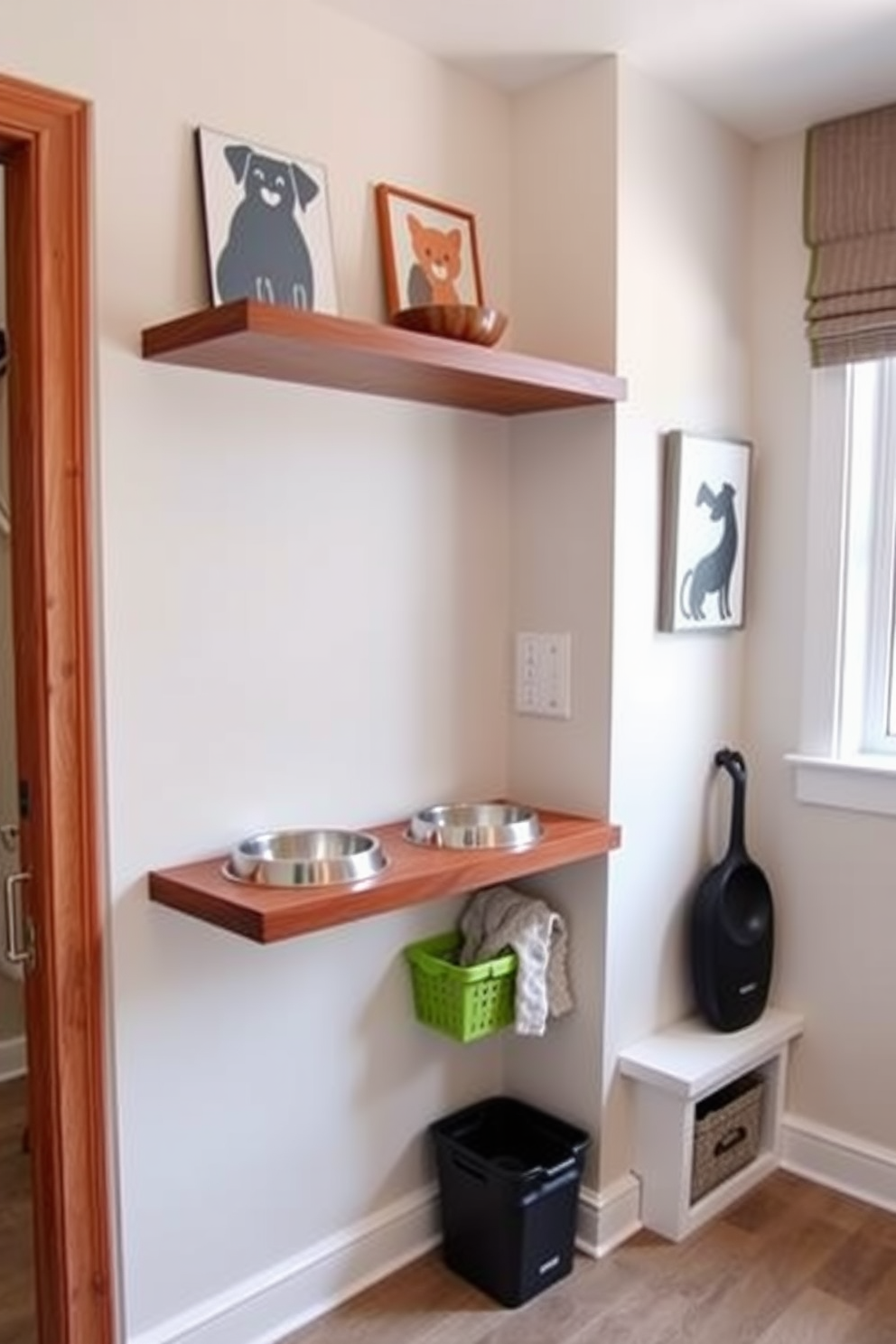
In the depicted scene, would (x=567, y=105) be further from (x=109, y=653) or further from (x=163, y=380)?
(x=109, y=653)

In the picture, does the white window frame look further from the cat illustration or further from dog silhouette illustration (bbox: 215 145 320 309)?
dog silhouette illustration (bbox: 215 145 320 309)

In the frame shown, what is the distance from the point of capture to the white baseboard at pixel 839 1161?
2.40 meters

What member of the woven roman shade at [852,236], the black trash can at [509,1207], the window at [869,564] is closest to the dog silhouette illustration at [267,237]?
the woven roman shade at [852,236]

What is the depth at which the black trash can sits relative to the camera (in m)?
2.04

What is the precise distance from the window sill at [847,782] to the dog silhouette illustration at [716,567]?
399mm

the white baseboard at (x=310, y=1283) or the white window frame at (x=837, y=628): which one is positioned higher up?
the white window frame at (x=837, y=628)

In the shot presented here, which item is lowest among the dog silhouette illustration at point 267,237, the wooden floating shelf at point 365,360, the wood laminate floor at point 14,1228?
the wood laminate floor at point 14,1228

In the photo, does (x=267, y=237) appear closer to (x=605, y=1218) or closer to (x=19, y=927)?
(x=19, y=927)

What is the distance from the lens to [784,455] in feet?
8.22

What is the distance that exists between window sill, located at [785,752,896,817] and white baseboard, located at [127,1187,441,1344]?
1223 millimetres

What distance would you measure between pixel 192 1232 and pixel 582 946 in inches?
36.2

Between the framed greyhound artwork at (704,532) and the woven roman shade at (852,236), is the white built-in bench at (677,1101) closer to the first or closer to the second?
the framed greyhound artwork at (704,532)

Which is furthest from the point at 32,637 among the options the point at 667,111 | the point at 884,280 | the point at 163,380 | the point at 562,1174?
the point at 884,280

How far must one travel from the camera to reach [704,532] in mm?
2357
